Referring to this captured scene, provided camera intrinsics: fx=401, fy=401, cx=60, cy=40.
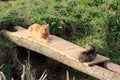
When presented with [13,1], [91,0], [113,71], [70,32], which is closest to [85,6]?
[91,0]

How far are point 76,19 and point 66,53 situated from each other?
221cm

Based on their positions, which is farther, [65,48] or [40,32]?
[40,32]

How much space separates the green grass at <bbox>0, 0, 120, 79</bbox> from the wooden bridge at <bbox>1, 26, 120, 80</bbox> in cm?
44

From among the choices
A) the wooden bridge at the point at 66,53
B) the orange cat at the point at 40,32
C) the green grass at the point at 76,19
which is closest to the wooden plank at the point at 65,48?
the wooden bridge at the point at 66,53

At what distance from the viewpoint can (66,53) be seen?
7969 millimetres

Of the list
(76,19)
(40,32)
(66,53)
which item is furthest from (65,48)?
(76,19)

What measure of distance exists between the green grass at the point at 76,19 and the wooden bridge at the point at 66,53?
44 cm

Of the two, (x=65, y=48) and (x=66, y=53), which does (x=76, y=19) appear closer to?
(x=65, y=48)

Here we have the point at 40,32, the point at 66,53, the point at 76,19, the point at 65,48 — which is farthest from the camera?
the point at 76,19

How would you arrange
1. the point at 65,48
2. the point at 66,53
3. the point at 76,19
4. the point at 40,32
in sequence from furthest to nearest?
the point at 76,19 < the point at 40,32 < the point at 65,48 < the point at 66,53

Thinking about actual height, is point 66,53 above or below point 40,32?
below

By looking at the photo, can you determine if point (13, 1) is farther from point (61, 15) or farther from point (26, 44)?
point (26, 44)

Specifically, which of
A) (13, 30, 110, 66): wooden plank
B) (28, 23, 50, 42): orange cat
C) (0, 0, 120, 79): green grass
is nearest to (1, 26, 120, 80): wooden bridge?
(13, 30, 110, 66): wooden plank

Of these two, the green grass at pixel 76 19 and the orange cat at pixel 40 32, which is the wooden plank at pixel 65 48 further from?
the green grass at pixel 76 19
